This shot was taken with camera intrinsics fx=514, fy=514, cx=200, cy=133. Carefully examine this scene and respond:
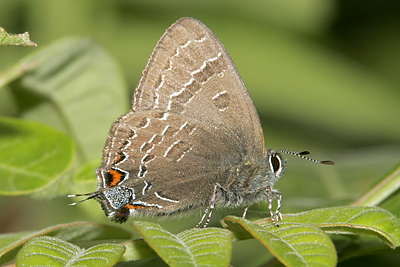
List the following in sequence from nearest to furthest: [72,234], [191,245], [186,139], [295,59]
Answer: [191,245] < [72,234] < [186,139] < [295,59]

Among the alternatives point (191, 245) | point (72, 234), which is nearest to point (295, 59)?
point (72, 234)

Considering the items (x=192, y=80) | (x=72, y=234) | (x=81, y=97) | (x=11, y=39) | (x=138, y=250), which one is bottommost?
(x=72, y=234)

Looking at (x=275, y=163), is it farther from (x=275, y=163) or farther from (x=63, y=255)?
(x=63, y=255)

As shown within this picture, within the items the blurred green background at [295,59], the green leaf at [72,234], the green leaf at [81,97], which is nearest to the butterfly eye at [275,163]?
the green leaf at [72,234]

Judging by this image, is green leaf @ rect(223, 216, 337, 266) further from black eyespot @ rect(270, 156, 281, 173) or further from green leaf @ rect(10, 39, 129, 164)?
green leaf @ rect(10, 39, 129, 164)

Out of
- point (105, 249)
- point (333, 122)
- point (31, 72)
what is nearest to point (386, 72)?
point (333, 122)

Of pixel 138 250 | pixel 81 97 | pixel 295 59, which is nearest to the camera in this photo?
pixel 138 250

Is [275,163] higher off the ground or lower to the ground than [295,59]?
lower

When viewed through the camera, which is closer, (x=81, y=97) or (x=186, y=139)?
(x=186, y=139)
